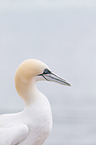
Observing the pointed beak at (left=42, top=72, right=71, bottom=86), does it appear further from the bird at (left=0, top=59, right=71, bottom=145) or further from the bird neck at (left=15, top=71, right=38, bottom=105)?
the bird neck at (left=15, top=71, right=38, bottom=105)

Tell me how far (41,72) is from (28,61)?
19cm

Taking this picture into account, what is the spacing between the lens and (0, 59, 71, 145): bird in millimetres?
8078

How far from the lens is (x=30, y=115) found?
26.7 feet

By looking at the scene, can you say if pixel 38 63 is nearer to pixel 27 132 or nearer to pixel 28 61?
pixel 28 61

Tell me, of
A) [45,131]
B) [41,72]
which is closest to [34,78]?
[41,72]

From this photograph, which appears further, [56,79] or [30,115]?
[56,79]

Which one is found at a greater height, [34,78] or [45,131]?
[34,78]

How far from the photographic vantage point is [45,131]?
26.5 ft

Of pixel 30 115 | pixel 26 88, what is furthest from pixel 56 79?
pixel 30 115

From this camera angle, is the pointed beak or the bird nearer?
the bird

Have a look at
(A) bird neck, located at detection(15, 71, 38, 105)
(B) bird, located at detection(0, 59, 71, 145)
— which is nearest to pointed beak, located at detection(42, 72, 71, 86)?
(B) bird, located at detection(0, 59, 71, 145)

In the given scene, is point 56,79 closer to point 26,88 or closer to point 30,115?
point 26,88

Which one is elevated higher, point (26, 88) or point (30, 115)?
point (26, 88)

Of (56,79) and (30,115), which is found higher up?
(56,79)
